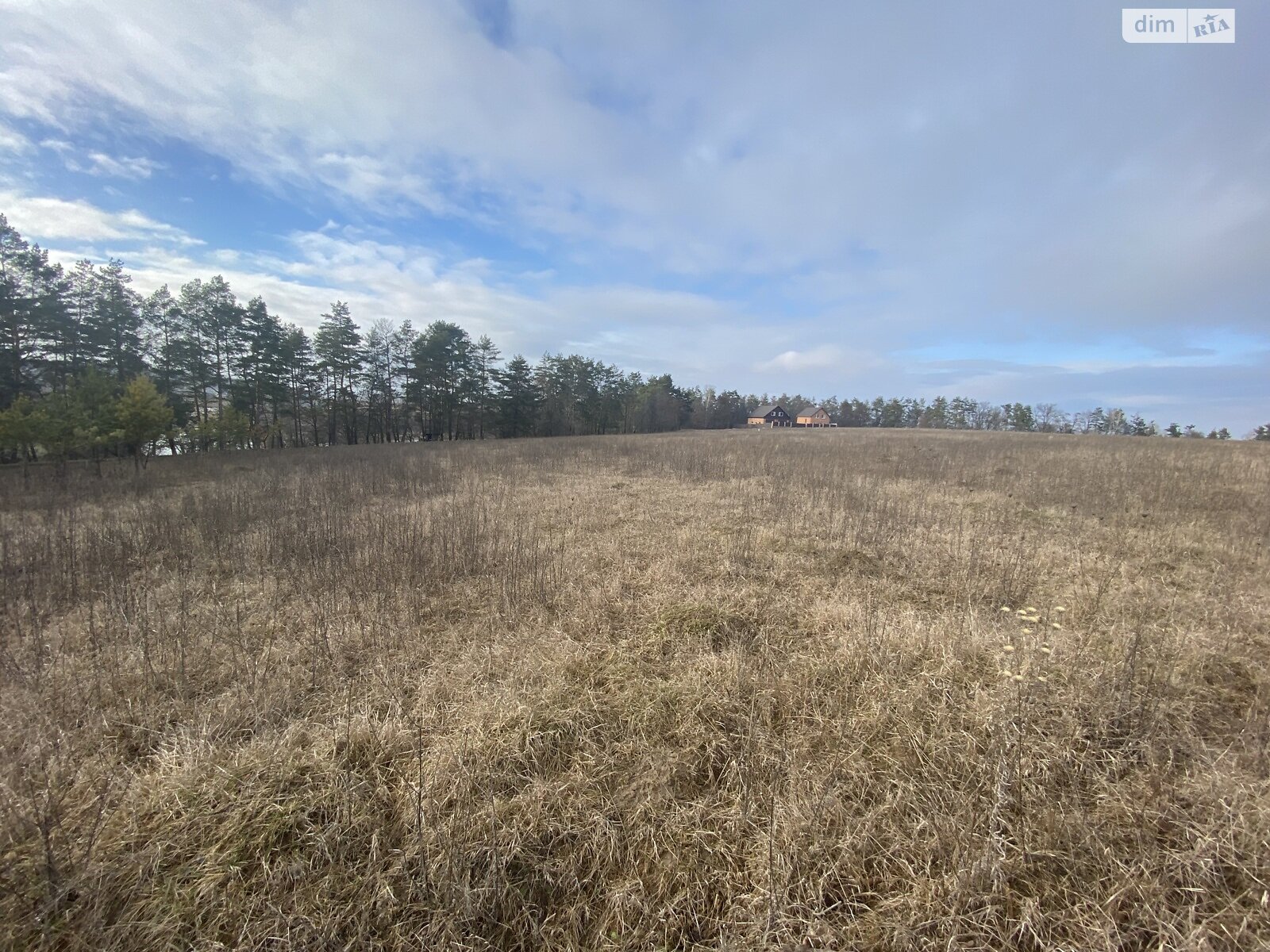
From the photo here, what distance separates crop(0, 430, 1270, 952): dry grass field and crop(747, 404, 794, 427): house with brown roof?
69050mm

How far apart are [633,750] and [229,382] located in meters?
35.4

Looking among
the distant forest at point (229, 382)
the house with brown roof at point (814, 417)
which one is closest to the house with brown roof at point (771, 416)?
the house with brown roof at point (814, 417)

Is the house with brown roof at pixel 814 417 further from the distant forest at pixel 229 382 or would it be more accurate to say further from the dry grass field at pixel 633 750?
the dry grass field at pixel 633 750

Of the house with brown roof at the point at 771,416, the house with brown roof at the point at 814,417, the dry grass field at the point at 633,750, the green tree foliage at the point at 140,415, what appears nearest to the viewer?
the dry grass field at the point at 633,750

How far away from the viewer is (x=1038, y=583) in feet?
16.8

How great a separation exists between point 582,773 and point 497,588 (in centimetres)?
295

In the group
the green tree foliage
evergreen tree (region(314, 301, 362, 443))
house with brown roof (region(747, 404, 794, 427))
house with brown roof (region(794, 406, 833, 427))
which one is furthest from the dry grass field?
house with brown roof (region(794, 406, 833, 427))

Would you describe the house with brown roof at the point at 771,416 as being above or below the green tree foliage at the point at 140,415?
above

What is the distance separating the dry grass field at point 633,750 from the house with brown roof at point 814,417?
7572 centimetres

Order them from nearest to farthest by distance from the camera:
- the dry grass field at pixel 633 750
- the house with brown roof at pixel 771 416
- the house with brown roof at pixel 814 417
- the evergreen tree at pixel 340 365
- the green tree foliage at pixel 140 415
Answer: the dry grass field at pixel 633 750 < the green tree foliage at pixel 140 415 < the evergreen tree at pixel 340 365 < the house with brown roof at pixel 771 416 < the house with brown roof at pixel 814 417

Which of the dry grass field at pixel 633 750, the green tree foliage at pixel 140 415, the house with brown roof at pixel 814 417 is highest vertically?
the house with brown roof at pixel 814 417

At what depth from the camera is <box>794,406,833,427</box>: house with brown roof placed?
253 feet

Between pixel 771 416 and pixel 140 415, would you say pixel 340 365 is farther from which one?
pixel 771 416

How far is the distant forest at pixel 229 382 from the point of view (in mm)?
14742
